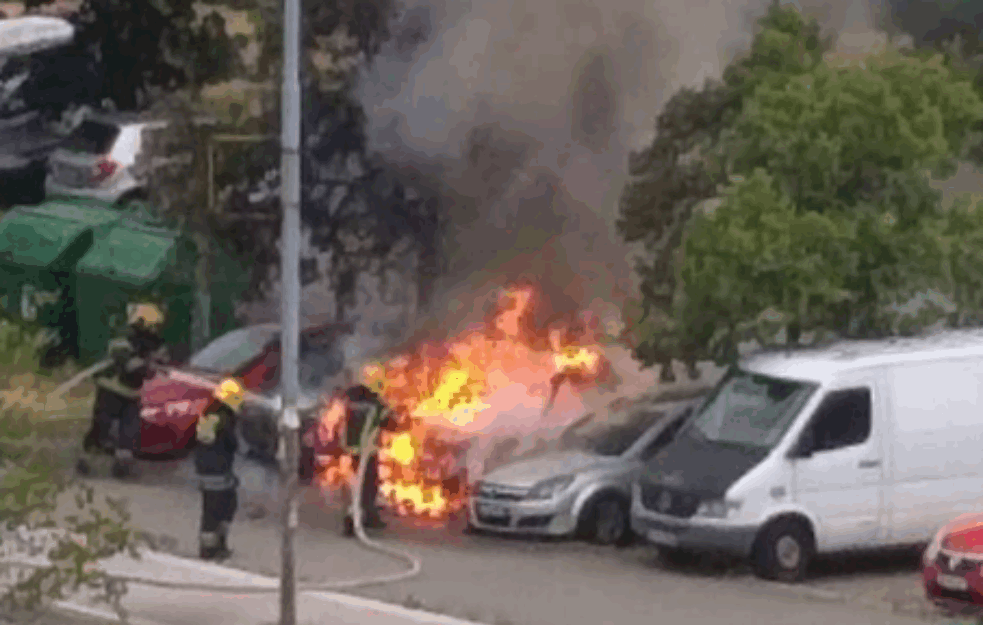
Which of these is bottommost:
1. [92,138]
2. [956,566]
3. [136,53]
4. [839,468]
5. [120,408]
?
[956,566]

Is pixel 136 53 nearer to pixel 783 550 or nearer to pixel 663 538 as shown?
pixel 663 538

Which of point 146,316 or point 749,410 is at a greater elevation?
point 146,316

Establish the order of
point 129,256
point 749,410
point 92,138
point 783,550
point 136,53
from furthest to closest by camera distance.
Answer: point 92,138
point 136,53
point 129,256
point 749,410
point 783,550

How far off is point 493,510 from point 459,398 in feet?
5.92

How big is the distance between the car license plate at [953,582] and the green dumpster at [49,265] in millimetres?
12815

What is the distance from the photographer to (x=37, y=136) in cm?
3153

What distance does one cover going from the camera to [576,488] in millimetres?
20312

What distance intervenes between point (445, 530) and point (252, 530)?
1.65m

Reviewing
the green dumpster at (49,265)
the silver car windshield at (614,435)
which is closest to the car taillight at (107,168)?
the green dumpster at (49,265)

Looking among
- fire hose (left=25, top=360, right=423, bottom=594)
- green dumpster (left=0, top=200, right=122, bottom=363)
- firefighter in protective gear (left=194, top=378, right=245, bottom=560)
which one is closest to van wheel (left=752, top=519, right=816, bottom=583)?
fire hose (left=25, top=360, right=423, bottom=594)

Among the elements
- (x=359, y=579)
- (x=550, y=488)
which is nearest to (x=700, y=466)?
(x=550, y=488)

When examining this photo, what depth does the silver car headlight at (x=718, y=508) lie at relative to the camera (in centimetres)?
1870

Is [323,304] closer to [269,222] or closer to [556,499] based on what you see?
[269,222]

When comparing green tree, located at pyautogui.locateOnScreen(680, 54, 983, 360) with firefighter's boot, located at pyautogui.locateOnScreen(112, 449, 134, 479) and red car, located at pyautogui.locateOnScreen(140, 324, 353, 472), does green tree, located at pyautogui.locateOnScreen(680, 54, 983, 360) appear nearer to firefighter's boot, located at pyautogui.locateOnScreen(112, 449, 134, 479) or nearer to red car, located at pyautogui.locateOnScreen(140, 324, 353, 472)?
red car, located at pyautogui.locateOnScreen(140, 324, 353, 472)
